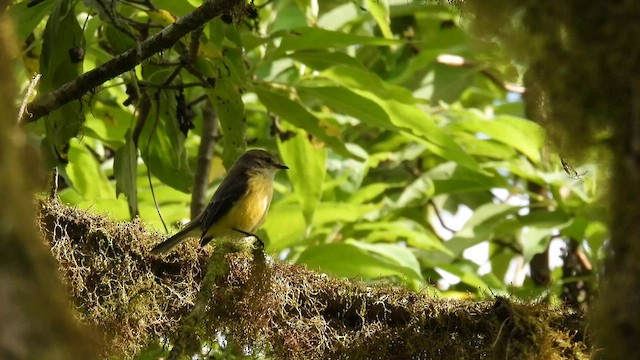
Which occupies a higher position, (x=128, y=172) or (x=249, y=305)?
(x=128, y=172)

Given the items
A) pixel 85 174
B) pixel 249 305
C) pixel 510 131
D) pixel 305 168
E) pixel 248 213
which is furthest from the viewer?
pixel 510 131

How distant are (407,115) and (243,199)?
41.8 inches

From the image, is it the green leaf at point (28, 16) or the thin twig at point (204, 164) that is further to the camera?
the thin twig at point (204, 164)

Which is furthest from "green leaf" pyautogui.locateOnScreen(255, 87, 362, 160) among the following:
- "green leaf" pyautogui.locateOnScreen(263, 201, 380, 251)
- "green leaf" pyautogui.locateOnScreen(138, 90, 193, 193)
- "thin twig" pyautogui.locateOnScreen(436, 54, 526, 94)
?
"thin twig" pyautogui.locateOnScreen(436, 54, 526, 94)

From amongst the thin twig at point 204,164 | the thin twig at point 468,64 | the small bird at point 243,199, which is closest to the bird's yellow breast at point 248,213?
the small bird at point 243,199

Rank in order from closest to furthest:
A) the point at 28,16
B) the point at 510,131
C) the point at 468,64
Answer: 1. the point at 28,16
2. the point at 510,131
3. the point at 468,64

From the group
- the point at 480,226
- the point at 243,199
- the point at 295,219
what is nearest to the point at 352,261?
the point at 295,219

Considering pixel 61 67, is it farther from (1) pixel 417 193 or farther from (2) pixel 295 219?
(1) pixel 417 193

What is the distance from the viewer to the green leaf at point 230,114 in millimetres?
4023

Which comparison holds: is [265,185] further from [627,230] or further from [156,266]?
[627,230]

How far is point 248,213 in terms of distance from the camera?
5.03m

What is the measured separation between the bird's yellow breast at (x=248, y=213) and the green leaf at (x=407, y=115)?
84cm

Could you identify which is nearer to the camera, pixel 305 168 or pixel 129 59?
pixel 129 59

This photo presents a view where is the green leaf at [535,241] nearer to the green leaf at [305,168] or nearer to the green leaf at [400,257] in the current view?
the green leaf at [400,257]
